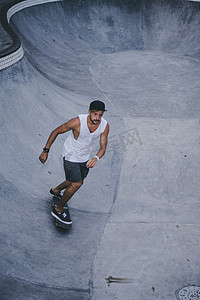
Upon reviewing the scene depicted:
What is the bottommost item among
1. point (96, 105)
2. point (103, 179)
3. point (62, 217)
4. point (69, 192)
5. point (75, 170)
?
point (103, 179)

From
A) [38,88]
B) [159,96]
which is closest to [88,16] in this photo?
[159,96]

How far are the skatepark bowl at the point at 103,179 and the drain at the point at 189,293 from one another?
0.5 inches

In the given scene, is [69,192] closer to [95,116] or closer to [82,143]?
[82,143]

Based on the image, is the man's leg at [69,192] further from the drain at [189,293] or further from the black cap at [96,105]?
the drain at [189,293]

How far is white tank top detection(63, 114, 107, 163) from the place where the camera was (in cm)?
369

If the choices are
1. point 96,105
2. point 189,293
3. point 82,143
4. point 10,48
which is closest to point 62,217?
point 82,143

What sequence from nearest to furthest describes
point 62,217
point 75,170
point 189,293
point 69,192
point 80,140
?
point 189,293, point 80,140, point 75,170, point 69,192, point 62,217

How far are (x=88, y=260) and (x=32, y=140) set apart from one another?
2.77m

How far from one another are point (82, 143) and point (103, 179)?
212 cm

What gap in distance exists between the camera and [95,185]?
5543mm

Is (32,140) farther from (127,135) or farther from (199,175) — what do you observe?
(199,175)

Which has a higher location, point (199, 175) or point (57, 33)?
point (57, 33)

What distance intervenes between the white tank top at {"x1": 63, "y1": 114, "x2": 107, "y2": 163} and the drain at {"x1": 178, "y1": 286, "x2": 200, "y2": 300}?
6.66 ft

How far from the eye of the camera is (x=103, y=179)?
5738mm
